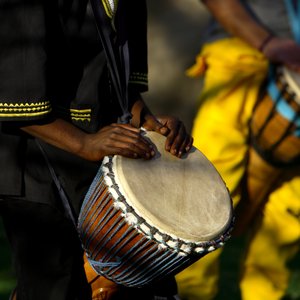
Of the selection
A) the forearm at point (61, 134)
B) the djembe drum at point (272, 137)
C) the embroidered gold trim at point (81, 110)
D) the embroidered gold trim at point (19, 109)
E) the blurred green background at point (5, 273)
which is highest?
the embroidered gold trim at point (19, 109)

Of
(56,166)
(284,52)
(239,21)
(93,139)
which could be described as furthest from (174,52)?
(93,139)

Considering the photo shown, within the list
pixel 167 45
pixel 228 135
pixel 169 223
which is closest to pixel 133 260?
pixel 169 223

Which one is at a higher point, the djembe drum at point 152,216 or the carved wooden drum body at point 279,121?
the djembe drum at point 152,216

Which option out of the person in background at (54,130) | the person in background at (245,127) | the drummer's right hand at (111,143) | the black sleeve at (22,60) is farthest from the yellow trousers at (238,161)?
the black sleeve at (22,60)

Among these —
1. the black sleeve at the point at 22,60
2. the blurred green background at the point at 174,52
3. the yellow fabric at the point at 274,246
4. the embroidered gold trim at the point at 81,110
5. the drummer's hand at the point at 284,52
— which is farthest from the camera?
the blurred green background at the point at 174,52

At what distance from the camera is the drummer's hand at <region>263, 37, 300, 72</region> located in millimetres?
4496

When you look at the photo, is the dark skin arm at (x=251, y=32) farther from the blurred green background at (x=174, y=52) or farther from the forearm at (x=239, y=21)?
the blurred green background at (x=174, y=52)

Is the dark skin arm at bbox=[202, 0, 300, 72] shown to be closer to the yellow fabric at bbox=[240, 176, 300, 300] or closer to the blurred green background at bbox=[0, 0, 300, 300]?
the yellow fabric at bbox=[240, 176, 300, 300]

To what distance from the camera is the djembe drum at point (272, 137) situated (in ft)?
14.9

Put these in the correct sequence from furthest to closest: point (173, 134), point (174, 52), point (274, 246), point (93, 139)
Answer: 1. point (174, 52)
2. point (274, 246)
3. point (173, 134)
4. point (93, 139)

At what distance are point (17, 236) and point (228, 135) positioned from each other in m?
1.51

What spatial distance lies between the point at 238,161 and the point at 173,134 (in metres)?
1.31

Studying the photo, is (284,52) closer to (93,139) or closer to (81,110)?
(81,110)

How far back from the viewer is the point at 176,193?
3.22 m
